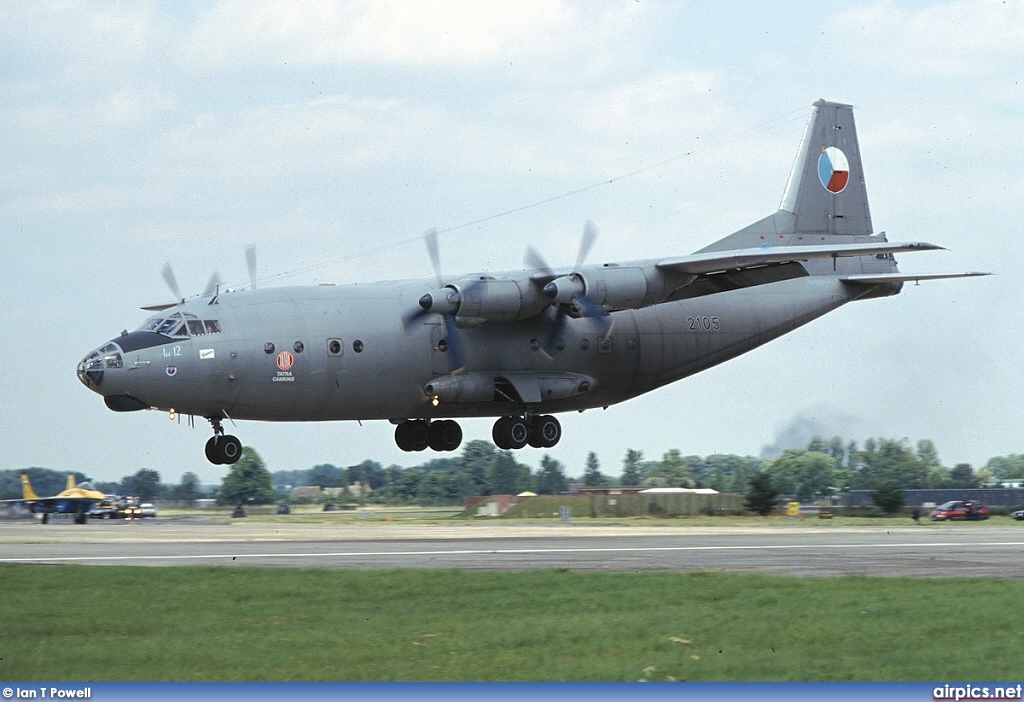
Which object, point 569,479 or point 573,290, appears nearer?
point 573,290

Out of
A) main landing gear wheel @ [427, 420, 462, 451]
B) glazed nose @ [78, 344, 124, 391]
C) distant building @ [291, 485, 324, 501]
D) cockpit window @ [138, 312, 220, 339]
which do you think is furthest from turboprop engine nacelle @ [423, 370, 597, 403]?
distant building @ [291, 485, 324, 501]

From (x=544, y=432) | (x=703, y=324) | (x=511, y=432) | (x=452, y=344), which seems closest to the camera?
(x=452, y=344)

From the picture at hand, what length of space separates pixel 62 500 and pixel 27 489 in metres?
2.26

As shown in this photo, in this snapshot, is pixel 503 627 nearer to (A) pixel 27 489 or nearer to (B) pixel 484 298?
(B) pixel 484 298

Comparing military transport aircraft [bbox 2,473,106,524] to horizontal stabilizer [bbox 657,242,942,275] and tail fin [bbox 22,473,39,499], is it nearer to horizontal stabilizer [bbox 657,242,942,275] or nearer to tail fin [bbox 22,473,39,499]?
tail fin [bbox 22,473,39,499]

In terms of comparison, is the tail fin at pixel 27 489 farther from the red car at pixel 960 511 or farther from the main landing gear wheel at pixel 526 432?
the red car at pixel 960 511

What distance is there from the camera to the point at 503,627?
16.3m

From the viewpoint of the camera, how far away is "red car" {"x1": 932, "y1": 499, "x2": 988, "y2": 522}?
49.1 metres

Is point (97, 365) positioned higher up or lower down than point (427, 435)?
higher up

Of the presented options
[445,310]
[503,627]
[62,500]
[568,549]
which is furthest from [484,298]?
[62,500]

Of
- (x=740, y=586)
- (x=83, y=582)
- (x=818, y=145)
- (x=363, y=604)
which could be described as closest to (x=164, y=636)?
(x=363, y=604)

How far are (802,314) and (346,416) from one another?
1631 cm

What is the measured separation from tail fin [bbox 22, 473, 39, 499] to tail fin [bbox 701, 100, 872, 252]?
42790mm

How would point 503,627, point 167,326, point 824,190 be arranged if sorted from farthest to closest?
1. point 824,190
2. point 167,326
3. point 503,627
